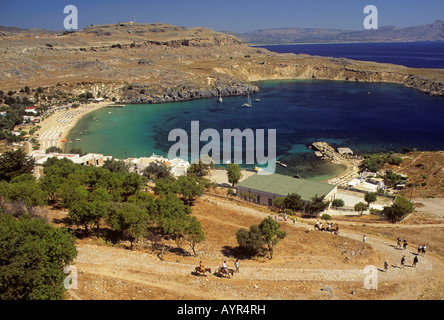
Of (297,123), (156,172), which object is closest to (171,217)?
(156,172)

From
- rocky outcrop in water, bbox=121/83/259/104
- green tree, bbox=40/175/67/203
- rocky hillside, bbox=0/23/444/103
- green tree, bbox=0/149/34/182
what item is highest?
rocky hillside, bbox=0/23/444/103

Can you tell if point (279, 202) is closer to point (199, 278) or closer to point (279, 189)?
point (279, 189)

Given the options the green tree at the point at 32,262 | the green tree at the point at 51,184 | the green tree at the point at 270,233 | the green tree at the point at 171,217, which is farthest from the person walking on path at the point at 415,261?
the green tree at the point at 51,184

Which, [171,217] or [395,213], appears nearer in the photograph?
[171,217]

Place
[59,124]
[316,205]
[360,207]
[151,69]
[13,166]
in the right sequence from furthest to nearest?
[151,69] < [59,124] < [360,207] < [316,205] < [13,166]

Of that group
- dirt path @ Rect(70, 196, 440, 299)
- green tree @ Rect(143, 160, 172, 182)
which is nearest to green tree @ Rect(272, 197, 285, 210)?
dirt path @ Rect(70, 196, 440, 299)

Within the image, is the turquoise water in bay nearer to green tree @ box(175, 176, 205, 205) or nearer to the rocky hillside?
the rocky hillside
